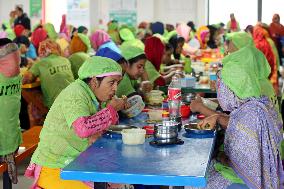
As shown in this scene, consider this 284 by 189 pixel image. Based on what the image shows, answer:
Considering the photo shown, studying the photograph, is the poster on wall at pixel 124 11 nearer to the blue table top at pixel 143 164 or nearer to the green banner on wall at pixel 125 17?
the green banner on wall at pixel 125 17

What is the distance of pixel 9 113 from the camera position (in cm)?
357

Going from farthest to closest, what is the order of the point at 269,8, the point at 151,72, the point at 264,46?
1. the point at 269,8
2. the point at 264,46
3. the point at 151,72

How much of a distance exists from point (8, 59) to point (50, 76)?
6.57 ft

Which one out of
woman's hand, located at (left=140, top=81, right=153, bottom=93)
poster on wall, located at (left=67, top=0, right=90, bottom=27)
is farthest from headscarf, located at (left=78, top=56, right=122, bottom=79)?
poster on wall, located at (left=67, top=0, right=90, bottom=27)

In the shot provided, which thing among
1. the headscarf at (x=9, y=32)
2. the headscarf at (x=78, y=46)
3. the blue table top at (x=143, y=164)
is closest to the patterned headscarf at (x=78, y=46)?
the headscarf at (x=78, y=46)

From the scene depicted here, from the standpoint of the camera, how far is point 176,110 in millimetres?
3389

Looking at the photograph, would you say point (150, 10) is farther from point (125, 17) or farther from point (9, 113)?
point (9, 113)

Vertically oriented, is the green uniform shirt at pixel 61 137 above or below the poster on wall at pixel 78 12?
Answer: below

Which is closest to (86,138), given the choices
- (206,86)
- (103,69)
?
(103,69)

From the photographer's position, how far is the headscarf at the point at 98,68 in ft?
9.40

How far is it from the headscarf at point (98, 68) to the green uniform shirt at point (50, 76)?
2.80 metres

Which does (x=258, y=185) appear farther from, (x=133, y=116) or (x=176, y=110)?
(x=133, y=116)

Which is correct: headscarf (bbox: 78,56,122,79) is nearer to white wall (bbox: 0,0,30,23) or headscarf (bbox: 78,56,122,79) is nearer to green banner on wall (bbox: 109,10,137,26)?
green banner on wall (bbox: 109,10,137,26)

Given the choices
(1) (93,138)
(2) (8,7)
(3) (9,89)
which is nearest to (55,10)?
(2) (8,7)
